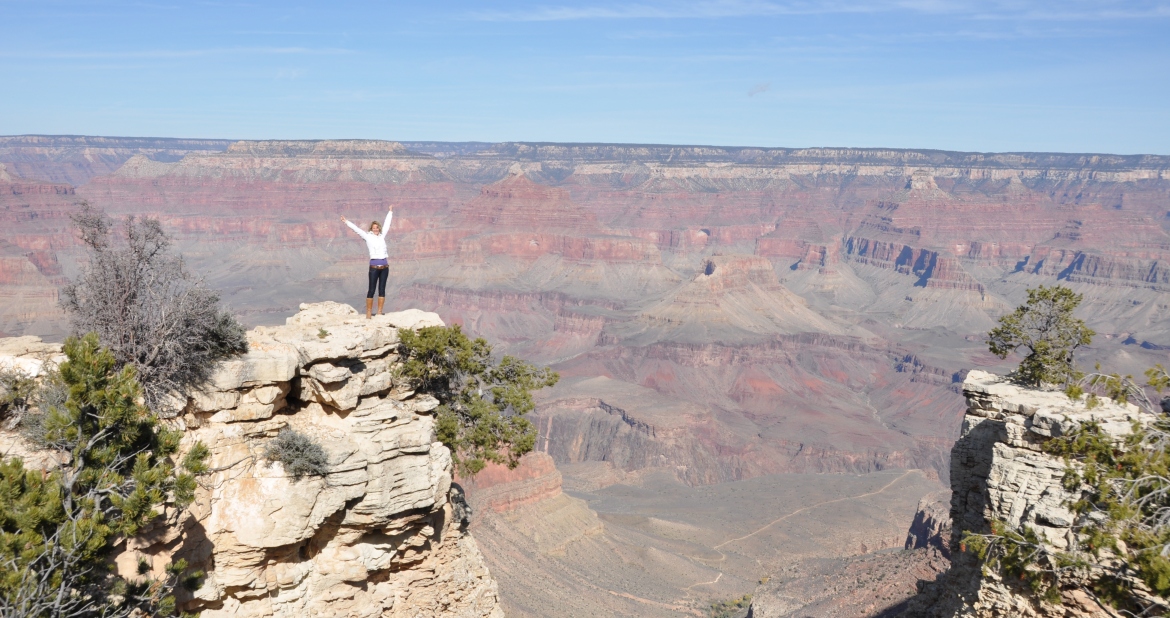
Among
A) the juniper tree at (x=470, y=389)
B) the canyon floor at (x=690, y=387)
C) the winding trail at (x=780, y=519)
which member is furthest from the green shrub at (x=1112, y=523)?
the winding trail at (x=780, y=519)

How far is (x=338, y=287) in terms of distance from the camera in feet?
583

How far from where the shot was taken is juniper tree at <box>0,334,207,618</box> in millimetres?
9102

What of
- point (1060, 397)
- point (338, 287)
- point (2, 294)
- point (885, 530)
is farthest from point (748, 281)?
point (1060, 397)

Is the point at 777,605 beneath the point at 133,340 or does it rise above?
beneath

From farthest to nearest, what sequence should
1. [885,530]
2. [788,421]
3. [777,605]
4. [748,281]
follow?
[748,281]
[788,421]
[885,530]
[777,605]

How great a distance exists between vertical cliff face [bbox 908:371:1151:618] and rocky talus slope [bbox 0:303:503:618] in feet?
31.4

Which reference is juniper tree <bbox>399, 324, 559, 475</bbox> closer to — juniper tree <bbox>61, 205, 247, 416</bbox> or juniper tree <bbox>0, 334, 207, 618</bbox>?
juniper tree <bbox>61, 205, 247, 416</bbox>

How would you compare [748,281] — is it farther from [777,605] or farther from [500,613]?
[500,613]

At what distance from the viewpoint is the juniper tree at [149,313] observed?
1192 cm

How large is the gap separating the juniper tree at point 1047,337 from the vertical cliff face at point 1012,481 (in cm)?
180

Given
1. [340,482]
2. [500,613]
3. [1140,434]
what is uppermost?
[1140,434]

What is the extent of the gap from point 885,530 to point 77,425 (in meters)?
57.2

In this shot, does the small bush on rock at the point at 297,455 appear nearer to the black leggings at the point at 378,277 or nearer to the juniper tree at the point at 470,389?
the juniper tree at the point at 470,389

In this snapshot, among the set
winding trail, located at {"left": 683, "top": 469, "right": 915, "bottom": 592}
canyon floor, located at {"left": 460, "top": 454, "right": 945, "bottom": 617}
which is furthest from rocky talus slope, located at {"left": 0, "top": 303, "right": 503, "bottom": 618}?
winding trail, located at {"left": 683, "top": 469, "right": 915, "bottom": 592}
